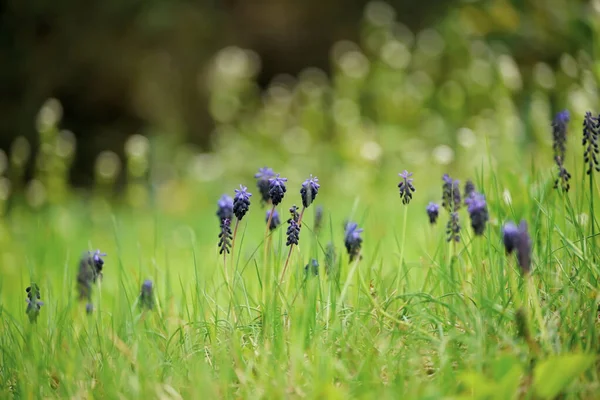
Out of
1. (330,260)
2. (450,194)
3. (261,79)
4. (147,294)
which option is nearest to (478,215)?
(450,194)

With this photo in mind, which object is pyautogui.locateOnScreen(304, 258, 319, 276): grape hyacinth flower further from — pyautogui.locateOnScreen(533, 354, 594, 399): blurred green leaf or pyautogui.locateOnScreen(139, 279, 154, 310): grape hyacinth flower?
pyautogui.locateOnScreen(533, 354, 594, 399): blurred green leaf

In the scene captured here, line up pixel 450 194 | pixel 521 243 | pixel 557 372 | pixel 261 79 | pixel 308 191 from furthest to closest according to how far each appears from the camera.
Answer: pixel 261 79 → pixel 450 194 → pixel 308 191 → pixel 521 243 → pixel 557 372

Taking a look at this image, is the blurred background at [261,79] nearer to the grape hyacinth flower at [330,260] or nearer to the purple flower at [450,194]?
the purple flower at [450,194]

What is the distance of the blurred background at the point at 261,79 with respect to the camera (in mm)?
4592

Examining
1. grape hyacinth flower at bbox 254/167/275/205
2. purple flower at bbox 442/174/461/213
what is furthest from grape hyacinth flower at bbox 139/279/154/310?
purple flower at bbox 442/174/461/213

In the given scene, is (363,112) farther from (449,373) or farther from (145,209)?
(449,373)

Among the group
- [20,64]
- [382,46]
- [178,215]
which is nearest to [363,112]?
[382,46]

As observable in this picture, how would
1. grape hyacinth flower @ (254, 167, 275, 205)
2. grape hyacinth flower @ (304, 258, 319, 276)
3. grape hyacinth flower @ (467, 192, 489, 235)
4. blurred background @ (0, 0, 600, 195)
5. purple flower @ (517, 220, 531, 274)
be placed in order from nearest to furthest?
purple flower @ (517, 220, 531, 274), grape hyacinth flower @ (467, 192, 489, 235), grape hyacinth flower @ (304, 258, 319, 276), grape hyacinth flower @ (254, 167, 275, 205), blurred background @ (0, 0, 600, 195)

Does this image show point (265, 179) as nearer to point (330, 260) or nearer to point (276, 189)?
point (276, 189)

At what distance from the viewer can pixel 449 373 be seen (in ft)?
4.64

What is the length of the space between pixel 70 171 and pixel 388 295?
6108mm

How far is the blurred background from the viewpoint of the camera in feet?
15.1

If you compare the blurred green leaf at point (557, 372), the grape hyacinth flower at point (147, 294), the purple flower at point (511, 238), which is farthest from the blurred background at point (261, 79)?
the blurred green leaf at point (557, 372)

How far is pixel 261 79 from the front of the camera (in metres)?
8.36
